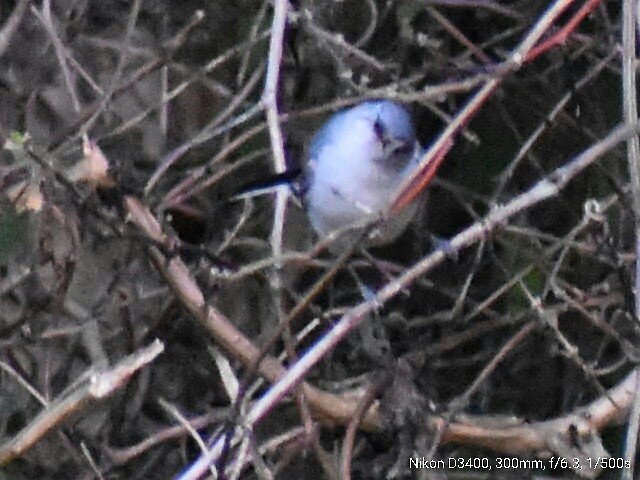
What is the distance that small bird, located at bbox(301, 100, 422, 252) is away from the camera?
166 centimetres

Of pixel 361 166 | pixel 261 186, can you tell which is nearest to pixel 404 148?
pixel 361 166

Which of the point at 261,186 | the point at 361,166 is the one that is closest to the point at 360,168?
the point at 361,166

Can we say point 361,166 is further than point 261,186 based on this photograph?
Yes

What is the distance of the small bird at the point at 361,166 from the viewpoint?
166cm

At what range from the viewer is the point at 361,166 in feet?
5.53

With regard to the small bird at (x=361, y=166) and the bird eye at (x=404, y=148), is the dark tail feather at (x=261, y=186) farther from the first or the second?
the bird eye at (x=404, y=148)

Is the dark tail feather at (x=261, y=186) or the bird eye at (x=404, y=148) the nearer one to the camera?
the dark tail feather at (x=261, y=186)

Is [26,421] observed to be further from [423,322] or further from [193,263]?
[423,322]

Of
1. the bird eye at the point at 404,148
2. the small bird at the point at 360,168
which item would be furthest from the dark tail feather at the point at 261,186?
the bird eye at the point at 404,148

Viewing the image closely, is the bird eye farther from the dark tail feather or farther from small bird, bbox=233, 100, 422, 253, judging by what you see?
the dark tail feather

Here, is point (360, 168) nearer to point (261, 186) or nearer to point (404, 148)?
point (404, 148)

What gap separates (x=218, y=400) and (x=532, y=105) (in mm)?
762

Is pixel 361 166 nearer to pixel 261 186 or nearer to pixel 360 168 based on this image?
pixel 360 168

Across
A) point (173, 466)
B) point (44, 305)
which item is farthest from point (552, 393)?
point (44, 305)
